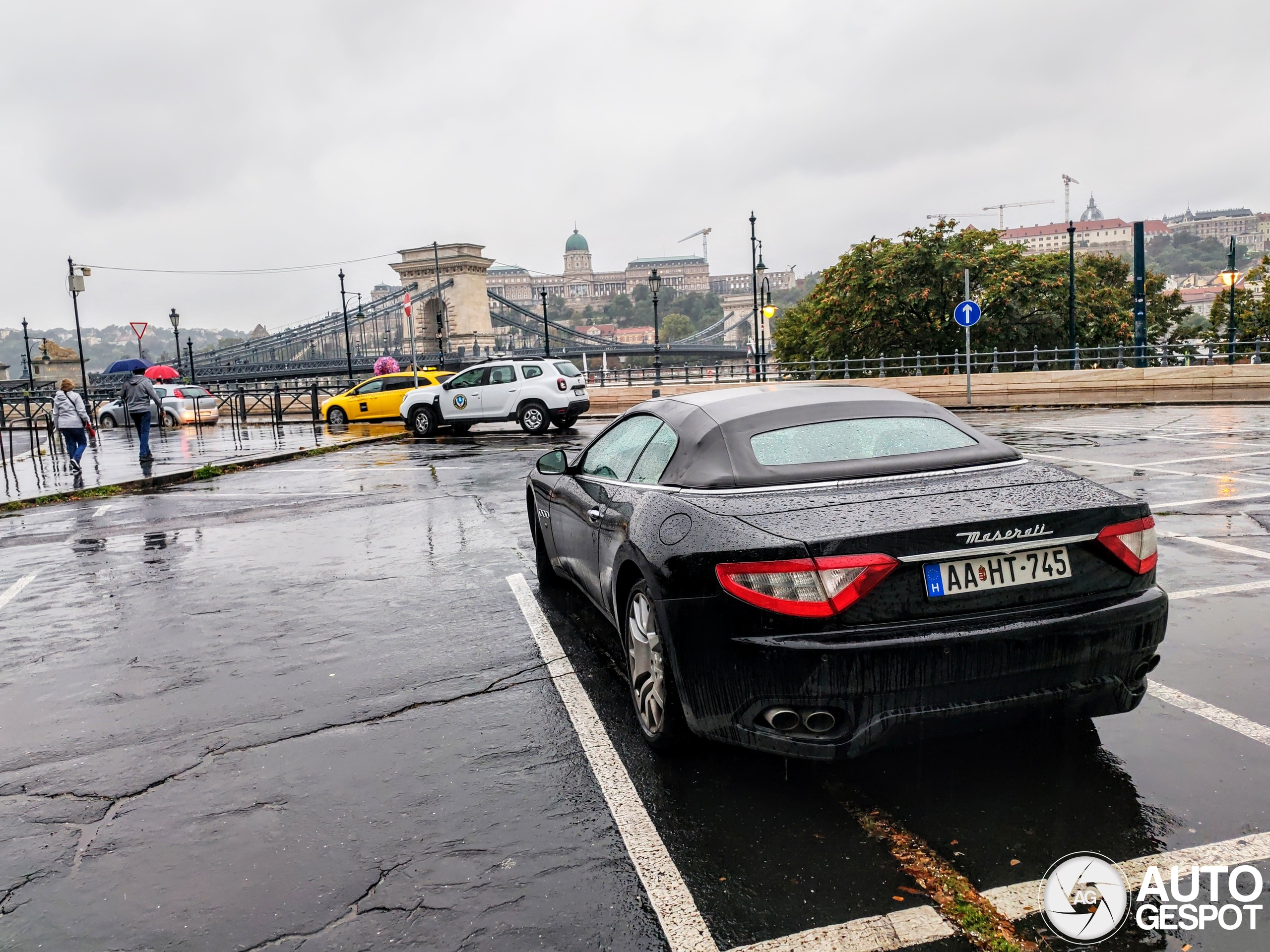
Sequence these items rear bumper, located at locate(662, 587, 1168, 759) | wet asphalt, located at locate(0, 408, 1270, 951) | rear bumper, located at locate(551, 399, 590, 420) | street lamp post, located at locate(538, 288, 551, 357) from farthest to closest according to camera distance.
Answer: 1. street lamp post, located at locate(538, 288, 551, 357)
2. rear bumper, located at locate(551, 399, 590, 420)
3. rear bumper, located at locate(662, 587, 1168, 759)
4. wet asphalt, located at locate(0, 408, 1270, 951)

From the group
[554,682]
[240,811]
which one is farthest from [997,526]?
[240,811]

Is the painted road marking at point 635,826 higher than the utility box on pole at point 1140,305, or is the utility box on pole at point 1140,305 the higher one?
the utility box on pole at point 1140,305

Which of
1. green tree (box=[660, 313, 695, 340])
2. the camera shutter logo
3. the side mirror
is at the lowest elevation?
the camera shutter logo

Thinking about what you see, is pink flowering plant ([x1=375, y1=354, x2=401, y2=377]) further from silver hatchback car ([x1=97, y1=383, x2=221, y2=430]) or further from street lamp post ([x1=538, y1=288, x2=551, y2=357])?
silver hatchback car ([x1=97, y1=383, x2=221, y2=430])

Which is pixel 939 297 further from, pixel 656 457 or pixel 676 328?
pixel 676 328

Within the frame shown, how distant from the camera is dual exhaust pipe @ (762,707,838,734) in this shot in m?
2.90

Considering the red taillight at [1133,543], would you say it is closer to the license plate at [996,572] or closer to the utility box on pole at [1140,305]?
the license plate at [996,572]

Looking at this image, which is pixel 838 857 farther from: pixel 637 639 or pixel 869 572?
pixel 637 639

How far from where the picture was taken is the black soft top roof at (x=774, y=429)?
11.9ft

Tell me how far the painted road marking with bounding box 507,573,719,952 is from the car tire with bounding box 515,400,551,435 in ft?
57.5

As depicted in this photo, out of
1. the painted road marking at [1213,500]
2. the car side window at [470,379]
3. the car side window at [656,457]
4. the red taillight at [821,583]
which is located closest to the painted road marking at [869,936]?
the red taillight at [821,583]

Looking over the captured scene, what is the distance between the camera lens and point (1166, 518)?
785cm

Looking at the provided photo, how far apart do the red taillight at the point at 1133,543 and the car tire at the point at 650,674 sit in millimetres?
1481

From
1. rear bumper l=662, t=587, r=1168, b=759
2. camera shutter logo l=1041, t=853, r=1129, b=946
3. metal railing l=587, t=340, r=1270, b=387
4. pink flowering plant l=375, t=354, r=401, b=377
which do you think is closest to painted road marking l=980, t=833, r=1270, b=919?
camera shutter logo l=1041, t=853, r=1129, b=946
